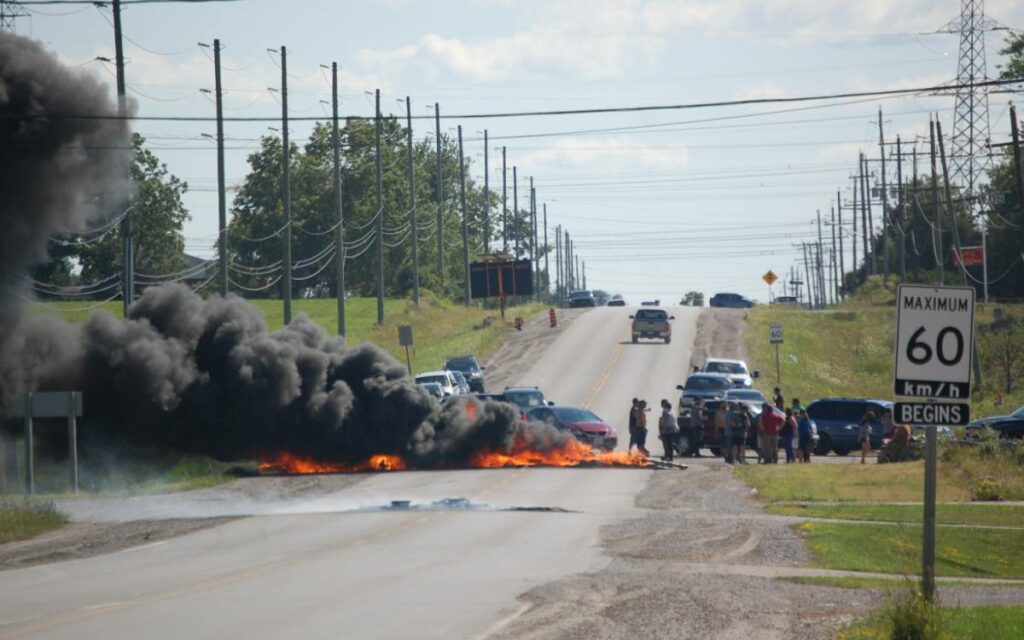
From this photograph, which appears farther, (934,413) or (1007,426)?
(1007,426)

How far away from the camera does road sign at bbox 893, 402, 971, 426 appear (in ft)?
37.1

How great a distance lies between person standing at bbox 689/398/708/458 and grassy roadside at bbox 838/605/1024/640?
26.0 metres

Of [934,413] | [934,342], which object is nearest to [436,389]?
[934,342]

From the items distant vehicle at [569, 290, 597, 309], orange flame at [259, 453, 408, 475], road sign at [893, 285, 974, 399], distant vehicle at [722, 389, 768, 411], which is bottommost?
orange flame at [259, 453, 408, 475]

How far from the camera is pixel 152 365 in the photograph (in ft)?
116

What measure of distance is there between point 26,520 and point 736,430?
64.1 ft

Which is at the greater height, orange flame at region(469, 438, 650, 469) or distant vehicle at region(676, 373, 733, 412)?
distant vehicle at region(676, 373, 733, 412)

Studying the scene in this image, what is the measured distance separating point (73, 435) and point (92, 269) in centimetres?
6329

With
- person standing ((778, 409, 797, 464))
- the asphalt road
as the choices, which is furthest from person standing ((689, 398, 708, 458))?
the asphalt road

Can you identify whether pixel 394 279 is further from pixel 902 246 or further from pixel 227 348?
pixel 227 348

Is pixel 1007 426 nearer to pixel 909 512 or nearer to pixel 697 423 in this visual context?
pixel 697 423

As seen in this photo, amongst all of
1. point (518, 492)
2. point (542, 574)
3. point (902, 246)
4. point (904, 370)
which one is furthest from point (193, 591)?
point (902, 246)

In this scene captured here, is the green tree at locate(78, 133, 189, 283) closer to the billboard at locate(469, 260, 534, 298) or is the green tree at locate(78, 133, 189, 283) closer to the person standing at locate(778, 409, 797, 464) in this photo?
the billboard at locate(469, 260, 534, 298)

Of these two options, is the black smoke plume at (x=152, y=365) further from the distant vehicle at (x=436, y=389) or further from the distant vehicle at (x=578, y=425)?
the distant vehicle at (x=436, y=389)
